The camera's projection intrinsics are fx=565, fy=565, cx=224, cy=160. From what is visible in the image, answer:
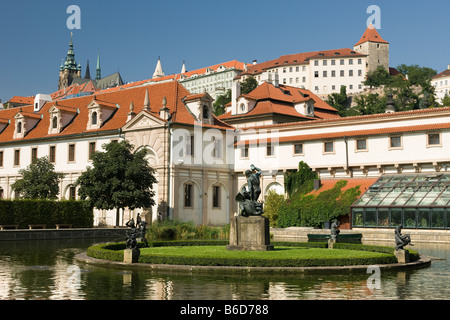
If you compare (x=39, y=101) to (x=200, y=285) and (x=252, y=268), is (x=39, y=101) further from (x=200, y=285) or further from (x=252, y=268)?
(x=200, y=285)

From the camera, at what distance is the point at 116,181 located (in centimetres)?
4566

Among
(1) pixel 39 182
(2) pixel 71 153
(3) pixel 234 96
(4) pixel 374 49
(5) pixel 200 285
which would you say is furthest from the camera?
(4) pixel 374 49

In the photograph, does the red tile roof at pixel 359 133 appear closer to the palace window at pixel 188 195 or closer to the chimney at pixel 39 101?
the palace window at pixel 188 195

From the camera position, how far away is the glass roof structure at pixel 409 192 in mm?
40625

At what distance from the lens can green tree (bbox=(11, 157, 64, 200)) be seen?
5372cm

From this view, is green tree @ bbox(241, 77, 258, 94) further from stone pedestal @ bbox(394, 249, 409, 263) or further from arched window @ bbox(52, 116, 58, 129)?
stone pedestal @ bbox(394, 249, 409, 263)

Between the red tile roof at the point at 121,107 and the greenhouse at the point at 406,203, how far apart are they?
18484mm

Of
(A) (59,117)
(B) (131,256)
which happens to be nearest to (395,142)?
(B) (131,256)

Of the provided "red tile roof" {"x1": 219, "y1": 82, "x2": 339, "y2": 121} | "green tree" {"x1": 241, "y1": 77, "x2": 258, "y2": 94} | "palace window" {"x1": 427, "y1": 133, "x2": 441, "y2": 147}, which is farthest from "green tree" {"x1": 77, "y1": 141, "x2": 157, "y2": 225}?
"green tree" {"x1": 241, "y1": 77, "x2": 258, "y2": 94}

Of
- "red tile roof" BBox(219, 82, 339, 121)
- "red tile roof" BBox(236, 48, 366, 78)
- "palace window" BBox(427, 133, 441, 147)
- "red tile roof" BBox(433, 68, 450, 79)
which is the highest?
"red tile roof" BBox(236, 48, 366, 78)

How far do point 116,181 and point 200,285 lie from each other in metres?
30.1

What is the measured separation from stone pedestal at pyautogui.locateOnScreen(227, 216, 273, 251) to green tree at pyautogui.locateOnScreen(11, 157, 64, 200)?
108ft

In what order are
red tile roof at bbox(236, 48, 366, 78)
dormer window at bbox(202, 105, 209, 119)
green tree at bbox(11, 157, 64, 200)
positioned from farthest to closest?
red tile roof at bbox(236, 48, 366, 78) → dormer window at bbox(202, 105, 209, 119) → green tree at bbox(11, 157, 64, 200)

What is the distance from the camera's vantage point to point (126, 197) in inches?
1790
